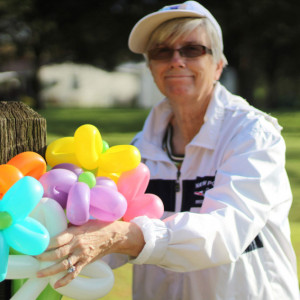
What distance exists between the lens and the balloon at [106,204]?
1787 mm

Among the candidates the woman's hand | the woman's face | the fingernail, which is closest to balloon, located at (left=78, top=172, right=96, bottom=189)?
the woman's hand

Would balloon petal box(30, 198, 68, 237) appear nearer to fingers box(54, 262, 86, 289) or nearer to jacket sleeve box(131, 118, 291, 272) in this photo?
fingers box(54, 262, 86, 289)

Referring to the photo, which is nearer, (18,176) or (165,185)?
(18,176)

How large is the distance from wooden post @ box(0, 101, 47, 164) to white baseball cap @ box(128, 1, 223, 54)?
102 cm

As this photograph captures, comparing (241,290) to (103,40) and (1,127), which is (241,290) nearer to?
(1,127)

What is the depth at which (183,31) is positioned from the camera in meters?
2.89

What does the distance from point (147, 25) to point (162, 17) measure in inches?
4.4

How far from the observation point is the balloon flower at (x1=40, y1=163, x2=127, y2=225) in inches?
69.0

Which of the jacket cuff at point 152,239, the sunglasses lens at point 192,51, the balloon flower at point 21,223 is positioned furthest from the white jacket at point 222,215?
the balloon flower at point 21,223

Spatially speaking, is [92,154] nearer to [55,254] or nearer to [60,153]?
[60,153]

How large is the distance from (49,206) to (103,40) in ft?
76.2

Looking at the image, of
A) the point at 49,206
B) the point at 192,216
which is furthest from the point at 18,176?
the point at 192,216

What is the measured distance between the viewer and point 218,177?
2348 millimetres

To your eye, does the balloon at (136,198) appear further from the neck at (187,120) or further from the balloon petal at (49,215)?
the neck at (187,120)
